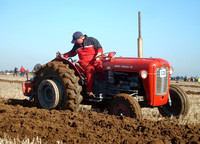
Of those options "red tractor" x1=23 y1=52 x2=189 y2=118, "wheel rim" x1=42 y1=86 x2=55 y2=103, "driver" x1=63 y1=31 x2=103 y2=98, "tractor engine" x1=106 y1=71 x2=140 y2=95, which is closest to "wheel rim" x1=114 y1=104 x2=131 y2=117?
"red tractor" x1=23 y1=52 x2=189 y2=118

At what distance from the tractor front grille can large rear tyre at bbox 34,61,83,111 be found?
164cm

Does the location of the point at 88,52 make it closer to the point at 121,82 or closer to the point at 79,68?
the point at 79,68

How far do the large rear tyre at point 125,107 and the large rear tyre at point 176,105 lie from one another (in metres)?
1.45

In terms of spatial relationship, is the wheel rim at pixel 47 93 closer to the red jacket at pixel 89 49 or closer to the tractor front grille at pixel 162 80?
the red jacket at pixel 89 49

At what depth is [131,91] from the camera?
18.1ft

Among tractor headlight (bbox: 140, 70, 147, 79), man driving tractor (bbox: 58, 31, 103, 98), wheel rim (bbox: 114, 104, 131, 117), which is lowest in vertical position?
wheel rim (bbox: 114, 104, 131, 117)

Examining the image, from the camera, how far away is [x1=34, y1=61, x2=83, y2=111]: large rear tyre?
552 centimetres

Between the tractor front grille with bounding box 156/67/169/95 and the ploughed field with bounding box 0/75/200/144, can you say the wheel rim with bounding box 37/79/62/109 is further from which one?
the tractor front grille with bounding box 156/67/169/95

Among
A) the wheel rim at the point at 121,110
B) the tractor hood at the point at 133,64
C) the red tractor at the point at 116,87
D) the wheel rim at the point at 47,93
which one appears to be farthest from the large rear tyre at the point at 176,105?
the wheel rim at the point at 47,93

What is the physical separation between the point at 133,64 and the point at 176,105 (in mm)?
1524

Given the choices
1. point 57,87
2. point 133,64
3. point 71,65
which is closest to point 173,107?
point 133,64

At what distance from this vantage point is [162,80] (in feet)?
18.0

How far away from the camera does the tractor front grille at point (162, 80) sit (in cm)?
538

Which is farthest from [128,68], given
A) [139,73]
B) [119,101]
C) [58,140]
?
[58,140]
